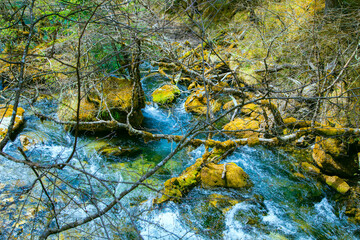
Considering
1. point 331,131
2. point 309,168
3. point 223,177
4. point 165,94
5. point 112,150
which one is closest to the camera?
point 331,131

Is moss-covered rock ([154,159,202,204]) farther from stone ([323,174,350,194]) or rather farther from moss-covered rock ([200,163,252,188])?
stone ([323,174,350,194])

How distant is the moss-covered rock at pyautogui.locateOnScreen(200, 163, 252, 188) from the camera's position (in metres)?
4.41

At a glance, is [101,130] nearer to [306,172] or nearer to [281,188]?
[281,188]

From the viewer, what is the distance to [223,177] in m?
4.40

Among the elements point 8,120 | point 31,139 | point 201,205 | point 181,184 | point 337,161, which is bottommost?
point 337,161

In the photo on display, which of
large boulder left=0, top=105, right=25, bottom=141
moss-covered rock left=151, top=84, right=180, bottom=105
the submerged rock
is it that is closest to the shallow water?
the submerged rock

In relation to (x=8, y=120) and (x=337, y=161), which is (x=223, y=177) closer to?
(x=337, y=161)

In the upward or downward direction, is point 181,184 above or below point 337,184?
above

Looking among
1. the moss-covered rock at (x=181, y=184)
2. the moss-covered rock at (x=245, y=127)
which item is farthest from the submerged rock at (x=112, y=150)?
the moss-covered rock at (x=245, y=127)

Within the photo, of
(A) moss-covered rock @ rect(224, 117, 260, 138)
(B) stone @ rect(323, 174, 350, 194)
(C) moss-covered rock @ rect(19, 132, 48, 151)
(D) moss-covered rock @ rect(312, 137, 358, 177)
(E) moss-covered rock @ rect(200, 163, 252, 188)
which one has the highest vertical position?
(C) moss-covered rock @ rect(19, 132, 48, 151)

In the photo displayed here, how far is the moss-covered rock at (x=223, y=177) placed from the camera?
4.41 m

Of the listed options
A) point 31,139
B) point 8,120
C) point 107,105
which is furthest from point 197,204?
point 8,120

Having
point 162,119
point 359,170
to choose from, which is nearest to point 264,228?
point 359,170

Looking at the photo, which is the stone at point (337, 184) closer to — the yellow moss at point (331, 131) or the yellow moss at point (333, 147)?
the yellow moss at point (333, 147)
